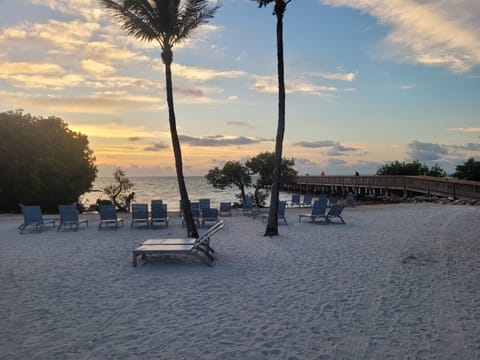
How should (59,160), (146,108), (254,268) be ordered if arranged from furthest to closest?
(59,160), (146,108), (254,268)

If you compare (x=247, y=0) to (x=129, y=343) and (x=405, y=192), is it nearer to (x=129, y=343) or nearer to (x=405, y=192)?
(x=129, y=343)

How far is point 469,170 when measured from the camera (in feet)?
112

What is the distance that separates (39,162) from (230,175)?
14.3m

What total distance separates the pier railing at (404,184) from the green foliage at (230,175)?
12.5m

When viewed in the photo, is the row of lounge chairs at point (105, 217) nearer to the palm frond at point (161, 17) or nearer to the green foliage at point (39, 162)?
the palm frond at point (161, 17)

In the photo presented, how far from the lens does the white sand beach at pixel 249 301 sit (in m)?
4.37

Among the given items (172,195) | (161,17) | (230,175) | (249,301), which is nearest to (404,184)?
(230,175)

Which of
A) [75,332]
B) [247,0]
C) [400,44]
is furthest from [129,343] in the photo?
[400,44]

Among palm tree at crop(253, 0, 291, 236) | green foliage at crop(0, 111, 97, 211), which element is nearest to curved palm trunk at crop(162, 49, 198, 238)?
palm tree at crop(253, 0, 291, 236)

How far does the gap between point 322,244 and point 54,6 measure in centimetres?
1136

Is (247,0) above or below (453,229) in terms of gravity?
above

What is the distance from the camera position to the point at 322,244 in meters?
11.0

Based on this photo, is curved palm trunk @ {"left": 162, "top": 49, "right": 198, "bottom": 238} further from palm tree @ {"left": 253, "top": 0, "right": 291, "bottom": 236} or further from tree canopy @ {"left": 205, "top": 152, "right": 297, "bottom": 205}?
tree canopy @ {"left": 205, "top": 152, "right": 297, "bottom": 205}

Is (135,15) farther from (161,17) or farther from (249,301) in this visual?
(249,301)
